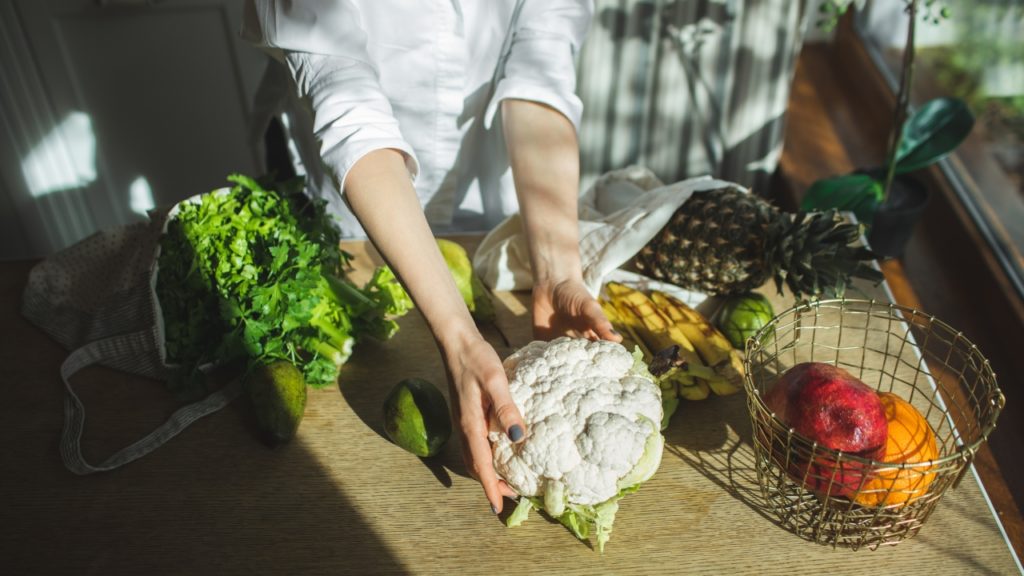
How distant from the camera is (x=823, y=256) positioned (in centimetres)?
111

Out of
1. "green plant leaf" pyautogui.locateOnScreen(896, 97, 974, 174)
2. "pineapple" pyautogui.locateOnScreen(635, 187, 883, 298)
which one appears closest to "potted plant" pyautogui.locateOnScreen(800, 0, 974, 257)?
"green plant leaf" pyautogui.locateOnScreen(896, 97, 974, 174)

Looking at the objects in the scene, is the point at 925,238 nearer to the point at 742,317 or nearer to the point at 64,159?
the point at 742,317

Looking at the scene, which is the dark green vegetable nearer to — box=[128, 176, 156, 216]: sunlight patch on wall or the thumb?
the thumb

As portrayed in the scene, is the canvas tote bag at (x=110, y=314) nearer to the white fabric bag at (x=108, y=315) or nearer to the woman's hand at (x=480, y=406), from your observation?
the white fabric bag at (x=108, y=315)

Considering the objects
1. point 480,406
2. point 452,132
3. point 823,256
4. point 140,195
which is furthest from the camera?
point 140,195

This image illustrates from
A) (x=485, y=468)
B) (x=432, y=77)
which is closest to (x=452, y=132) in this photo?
(x=432, y=77)

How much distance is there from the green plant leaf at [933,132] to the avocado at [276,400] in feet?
4.83

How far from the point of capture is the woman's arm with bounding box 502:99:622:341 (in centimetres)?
108

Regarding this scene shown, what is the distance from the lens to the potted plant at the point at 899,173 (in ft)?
5.75

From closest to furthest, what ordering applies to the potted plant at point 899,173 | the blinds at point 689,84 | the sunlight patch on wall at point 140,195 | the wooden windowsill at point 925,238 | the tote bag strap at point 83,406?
the tote bag strap at point 83,406 → the wooden windowsill at point 925,238 → the potted plant at point 899,173 → the blinds at point 689,84 → the sunlight patch on wall at point 140,195

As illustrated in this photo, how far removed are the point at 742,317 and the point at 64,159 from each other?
2.01 meters

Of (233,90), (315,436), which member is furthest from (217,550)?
(233,90)

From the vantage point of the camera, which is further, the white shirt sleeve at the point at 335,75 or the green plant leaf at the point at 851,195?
the green plant leaf at the point at 851,195

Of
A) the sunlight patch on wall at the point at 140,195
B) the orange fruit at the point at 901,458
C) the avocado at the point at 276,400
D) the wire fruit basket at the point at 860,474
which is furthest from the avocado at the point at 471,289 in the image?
the sunlight patch on wall at the point at 140,195
